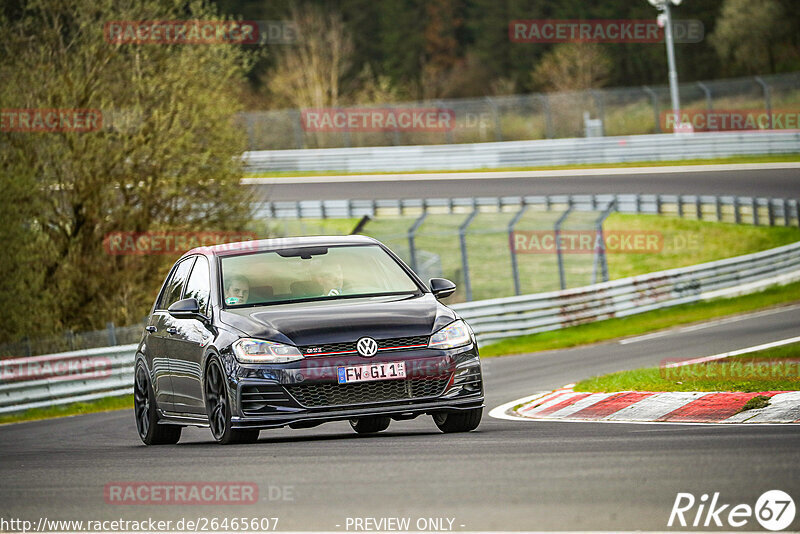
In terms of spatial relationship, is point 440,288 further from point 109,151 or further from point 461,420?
point 109,151

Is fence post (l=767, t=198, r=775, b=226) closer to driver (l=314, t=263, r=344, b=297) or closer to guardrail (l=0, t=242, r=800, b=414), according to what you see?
guardrail (l=0, t=242, r=800, b=414)

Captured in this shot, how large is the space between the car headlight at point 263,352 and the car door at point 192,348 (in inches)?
23.7

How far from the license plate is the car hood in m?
0.20

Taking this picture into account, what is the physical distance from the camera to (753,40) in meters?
79.5

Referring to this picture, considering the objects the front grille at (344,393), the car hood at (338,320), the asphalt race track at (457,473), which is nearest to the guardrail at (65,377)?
the asphalt race track at (457,473)

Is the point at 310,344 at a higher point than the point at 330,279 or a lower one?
lower

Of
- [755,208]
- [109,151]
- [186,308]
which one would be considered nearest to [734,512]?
[186,308]

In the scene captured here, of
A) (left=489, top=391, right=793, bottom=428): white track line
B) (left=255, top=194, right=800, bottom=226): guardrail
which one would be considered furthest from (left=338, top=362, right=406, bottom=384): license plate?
(left=255, top=194, right=800, bottom=226): guardrail

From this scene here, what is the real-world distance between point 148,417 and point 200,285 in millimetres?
1519

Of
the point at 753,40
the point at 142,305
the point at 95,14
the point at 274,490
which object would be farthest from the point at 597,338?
the point at 753,40

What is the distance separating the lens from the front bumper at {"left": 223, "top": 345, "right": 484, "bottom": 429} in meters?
9.78

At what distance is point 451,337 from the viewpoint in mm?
10148

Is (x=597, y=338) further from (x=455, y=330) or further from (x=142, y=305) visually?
(x=455, y=330)

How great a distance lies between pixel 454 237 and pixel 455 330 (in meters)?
28.5
